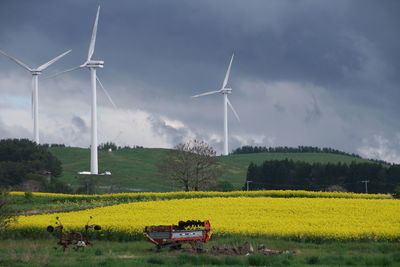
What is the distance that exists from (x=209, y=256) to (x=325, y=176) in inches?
4476

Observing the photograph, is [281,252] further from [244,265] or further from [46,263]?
[46,263]

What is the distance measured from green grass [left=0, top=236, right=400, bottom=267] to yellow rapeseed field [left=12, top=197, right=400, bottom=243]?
1532mm

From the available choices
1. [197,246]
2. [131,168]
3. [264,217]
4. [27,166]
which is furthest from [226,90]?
[197,246]

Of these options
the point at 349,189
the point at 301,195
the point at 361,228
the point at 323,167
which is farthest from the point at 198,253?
the point at 323,167

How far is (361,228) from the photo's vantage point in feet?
129

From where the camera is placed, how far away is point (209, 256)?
1117 inches

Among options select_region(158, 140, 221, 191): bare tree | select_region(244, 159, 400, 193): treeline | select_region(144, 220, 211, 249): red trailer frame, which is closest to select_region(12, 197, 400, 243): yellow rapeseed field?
select_region(144, 220, 211, 249): red trailer frame

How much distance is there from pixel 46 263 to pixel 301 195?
4324cm

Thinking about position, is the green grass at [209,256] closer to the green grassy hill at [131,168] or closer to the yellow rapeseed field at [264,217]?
the yellow rapeseed field at [264,217]

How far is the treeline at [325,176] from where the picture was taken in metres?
131

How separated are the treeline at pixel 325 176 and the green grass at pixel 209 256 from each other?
8949cm

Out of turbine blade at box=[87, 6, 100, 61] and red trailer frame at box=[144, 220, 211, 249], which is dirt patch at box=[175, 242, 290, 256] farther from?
turbine blade at box=[87, 6, 100, 61]

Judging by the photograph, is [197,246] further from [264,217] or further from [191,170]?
[191,170]

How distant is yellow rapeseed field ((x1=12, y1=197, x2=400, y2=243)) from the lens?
125ft
